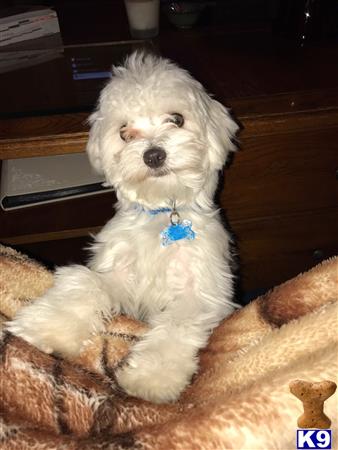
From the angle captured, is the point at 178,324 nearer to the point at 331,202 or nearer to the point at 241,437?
the point at 241,437

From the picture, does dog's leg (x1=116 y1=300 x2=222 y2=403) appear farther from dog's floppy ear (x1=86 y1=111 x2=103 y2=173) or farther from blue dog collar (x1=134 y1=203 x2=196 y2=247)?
dog's floppy ear (x1=86 y1=111 x2=103 y2=173)

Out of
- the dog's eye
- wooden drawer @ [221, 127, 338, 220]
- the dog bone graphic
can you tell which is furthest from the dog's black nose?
the dog bone graphic

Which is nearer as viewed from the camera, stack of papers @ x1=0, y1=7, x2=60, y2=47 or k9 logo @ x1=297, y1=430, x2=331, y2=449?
k9 logo @ x1=297, y1=430, x2=331, y2=449

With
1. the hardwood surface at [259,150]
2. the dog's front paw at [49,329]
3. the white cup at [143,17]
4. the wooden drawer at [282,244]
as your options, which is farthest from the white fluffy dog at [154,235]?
the white cup at [143,17]

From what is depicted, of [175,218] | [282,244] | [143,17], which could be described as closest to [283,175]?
[282,244]

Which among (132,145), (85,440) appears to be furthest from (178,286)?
(85,440)

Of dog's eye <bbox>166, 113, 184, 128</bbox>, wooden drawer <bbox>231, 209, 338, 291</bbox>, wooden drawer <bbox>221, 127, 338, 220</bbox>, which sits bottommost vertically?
wooden drawer <bbox>231, 209, 338, 291</bbox>

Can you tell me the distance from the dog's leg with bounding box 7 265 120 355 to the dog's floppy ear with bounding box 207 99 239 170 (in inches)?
20.1

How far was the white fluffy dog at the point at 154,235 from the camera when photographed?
123cm

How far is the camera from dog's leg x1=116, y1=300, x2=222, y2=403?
107cm

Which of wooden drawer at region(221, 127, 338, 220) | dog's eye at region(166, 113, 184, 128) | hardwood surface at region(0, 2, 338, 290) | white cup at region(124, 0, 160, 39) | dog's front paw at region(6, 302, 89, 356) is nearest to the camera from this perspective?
dog's front paw at region(6, 302, 89, 356)

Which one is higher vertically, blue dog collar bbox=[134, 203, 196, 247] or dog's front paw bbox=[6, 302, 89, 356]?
blue dog collar bbox=[134, 203, 196, 247]

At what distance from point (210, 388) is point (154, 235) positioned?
0.60 meters

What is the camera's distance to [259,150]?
1.72 meters
